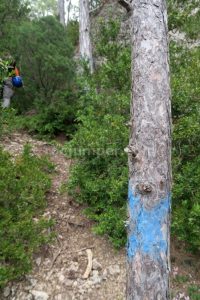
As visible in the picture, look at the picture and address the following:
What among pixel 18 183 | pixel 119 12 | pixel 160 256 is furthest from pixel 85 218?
pixel 119 12

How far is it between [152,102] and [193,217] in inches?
67.1

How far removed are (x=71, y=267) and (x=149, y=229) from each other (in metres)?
1.92

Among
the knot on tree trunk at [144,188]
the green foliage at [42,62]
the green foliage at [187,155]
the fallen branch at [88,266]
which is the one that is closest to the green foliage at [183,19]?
the green foliage at [187,155]

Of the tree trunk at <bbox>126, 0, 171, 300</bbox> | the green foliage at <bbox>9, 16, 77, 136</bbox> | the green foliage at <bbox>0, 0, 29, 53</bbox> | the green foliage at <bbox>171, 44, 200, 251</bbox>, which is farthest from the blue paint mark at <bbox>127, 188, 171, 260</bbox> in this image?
the green foliage at <bbox>0, 0, 29, 53</bbox>

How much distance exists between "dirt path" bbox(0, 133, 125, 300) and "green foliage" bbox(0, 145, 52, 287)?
0.22 m

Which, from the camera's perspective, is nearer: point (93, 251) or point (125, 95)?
point (93, 251)

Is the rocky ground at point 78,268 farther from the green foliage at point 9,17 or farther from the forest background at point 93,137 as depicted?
the green foliage at point 9,17

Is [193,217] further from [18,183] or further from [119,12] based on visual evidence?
[119,12]

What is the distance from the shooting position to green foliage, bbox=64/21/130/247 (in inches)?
182

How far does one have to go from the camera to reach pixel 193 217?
3975 millimetres

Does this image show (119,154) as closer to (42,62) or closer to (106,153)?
(106,153)

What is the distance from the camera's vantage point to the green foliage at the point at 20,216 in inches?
151

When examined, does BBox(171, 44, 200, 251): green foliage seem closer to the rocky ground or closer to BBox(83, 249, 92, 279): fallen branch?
the rocky ground

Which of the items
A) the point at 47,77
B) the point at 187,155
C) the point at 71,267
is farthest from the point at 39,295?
the point at 47,77
